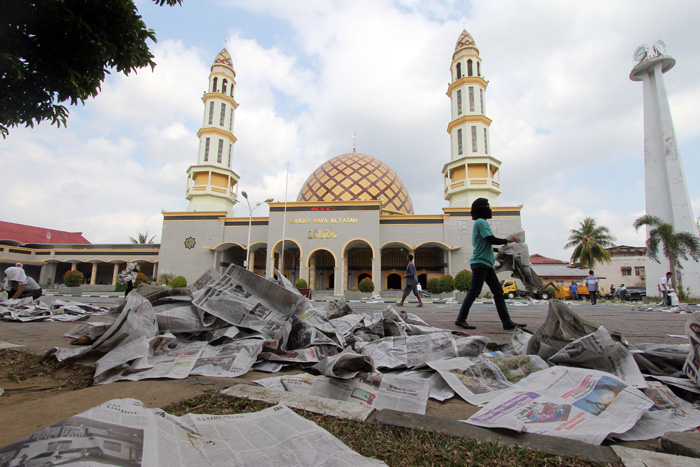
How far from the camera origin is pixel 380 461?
84 centimetres

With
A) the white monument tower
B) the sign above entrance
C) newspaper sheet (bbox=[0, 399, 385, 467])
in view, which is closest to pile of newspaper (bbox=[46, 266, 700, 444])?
newspaper sheet (bbox=[0, 399, 385, 467])

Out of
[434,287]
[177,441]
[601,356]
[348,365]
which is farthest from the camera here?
[434,287]

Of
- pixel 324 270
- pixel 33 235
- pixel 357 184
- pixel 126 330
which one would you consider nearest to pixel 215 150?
pixel 357 184

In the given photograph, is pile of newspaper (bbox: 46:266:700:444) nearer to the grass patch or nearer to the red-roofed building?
the grass patch

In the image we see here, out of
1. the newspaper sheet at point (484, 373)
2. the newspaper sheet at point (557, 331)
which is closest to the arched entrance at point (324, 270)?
the newspaper sheet at point (557, 331)

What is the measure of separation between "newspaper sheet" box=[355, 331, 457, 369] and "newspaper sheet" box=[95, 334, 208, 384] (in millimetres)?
1037

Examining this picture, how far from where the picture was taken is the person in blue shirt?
358 cm

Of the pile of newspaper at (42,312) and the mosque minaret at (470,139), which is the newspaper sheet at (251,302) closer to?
the pile of newspaper at (42,312)

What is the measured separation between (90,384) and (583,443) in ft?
6.60

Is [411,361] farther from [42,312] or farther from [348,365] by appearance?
[42,312]

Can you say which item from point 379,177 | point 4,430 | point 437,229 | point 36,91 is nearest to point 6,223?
point 379,177

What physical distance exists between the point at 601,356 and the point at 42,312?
230 inches

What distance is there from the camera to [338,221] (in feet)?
71.7

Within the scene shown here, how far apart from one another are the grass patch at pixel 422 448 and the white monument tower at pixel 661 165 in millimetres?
23733
